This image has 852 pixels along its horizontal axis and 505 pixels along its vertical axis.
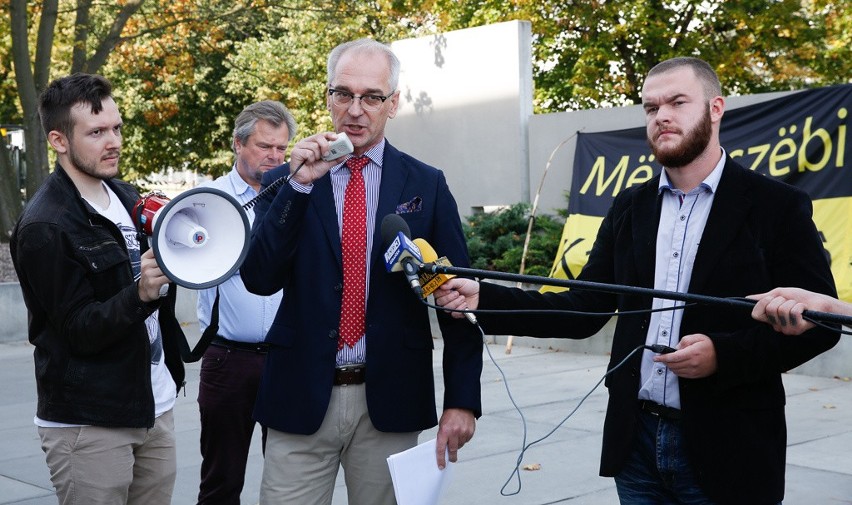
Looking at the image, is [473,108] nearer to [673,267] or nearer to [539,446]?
[539,446]

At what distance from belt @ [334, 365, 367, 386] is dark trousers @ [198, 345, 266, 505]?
156cm

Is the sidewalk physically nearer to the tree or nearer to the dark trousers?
the dark trousers

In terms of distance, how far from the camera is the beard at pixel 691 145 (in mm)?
3195

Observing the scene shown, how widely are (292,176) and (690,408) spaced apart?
1.39m

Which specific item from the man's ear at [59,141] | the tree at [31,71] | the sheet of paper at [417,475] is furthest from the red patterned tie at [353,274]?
the tree at [31,71]

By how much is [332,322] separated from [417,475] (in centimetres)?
55

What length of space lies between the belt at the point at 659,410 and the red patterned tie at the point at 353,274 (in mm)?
923

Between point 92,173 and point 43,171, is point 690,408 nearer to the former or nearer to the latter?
point 92,173

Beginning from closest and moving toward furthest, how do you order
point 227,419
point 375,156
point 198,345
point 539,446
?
point 375,156, point 198,345, point 227,419, point 539,446

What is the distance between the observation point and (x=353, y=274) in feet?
11.1

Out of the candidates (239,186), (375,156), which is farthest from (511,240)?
(375,156)

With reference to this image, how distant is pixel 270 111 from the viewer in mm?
5328

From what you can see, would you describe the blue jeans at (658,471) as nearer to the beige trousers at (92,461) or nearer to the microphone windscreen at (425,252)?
→ the microphone windscreen at (425,252)

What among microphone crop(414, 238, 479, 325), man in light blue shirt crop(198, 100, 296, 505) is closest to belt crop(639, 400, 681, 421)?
microphone crop(414, 238, 479, 325)
